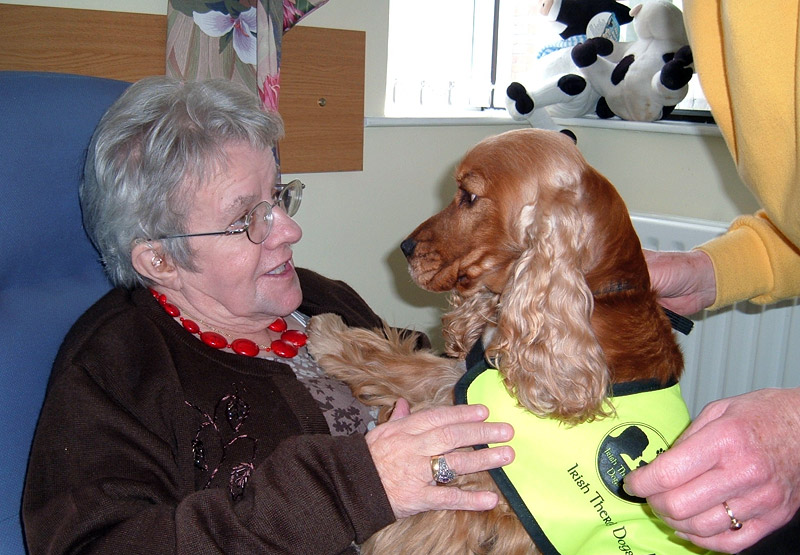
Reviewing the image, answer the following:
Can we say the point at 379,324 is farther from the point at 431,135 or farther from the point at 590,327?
the point at 431,135

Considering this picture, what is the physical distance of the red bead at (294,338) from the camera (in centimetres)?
168

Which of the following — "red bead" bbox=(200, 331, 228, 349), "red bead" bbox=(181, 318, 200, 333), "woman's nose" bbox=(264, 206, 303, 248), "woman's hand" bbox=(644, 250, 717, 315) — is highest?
"woman's nose" bbox=(264, 206, 303, 248)

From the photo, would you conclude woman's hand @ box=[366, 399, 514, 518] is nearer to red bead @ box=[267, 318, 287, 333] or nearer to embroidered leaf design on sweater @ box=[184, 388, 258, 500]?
embroidered leaf design on sweater @ box=[184, 388, 258, 500]

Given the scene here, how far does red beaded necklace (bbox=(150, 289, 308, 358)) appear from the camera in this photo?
152 cm

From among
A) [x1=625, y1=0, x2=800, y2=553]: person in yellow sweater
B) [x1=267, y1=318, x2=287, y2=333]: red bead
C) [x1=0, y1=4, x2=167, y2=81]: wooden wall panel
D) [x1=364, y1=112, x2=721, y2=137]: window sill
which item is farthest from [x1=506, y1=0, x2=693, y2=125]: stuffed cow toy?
[x1=267, y1=318, x2=287, y2=333]: red bead

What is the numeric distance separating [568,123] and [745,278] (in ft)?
5.12

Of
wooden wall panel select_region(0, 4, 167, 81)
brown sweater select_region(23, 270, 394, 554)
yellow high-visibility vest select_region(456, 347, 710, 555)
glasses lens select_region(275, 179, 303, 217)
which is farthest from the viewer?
wooden wall panel select_region(0, 4, 167, 81)

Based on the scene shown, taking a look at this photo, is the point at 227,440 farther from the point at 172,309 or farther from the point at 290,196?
the point at 290,196

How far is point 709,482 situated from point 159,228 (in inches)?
41.5

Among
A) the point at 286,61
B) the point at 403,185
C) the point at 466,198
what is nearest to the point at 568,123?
the point at 403,185

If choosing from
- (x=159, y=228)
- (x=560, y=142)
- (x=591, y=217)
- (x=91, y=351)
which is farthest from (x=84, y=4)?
(x=591, y=217)

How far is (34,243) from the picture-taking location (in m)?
1.42

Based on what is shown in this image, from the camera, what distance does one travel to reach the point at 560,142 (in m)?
1.51

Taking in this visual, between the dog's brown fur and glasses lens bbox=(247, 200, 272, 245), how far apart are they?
0.99 feet
